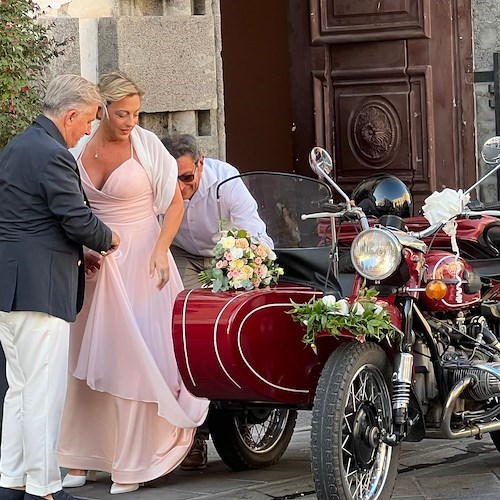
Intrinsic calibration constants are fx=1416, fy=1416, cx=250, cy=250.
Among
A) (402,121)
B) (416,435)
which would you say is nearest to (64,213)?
(416,435)

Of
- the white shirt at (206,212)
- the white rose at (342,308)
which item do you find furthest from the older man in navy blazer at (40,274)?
the white rose at (342,308)

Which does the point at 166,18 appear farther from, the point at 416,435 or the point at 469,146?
the point at 416,435

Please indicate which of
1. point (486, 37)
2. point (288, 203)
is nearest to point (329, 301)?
point (288, 203)

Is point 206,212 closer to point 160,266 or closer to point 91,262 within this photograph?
point 160,266

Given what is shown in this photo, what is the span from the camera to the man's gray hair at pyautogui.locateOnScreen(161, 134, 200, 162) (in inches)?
254

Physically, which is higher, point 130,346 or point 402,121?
point 402,121

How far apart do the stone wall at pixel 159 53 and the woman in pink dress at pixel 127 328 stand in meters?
1.62

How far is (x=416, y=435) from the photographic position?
5648 millimetres

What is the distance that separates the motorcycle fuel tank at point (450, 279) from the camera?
5.67 m

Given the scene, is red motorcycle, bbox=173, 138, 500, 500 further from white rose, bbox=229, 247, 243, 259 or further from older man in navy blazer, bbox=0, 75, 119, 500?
older man in navy blazer, bbox=0, 75, 119, 500

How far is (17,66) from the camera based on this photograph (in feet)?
21.9

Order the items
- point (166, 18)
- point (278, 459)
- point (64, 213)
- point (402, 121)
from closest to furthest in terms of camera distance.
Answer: point (64, 213)
point (278, 459)
point (166, 18)
point (402, 121)

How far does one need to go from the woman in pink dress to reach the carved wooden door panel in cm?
300

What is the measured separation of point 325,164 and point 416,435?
3.74ft
